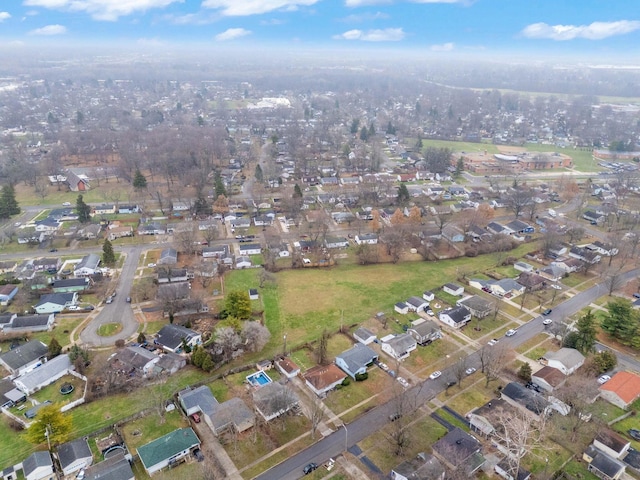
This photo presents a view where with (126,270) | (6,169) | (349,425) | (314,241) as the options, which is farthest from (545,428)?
(6,169)

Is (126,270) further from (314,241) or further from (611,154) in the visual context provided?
(611,154)

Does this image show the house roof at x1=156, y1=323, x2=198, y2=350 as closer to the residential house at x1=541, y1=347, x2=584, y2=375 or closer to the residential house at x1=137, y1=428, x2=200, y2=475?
the residential house at x1=137, y1=428, x2=200, y2=475

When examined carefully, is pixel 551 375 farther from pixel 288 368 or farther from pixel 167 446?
pixel 167 446

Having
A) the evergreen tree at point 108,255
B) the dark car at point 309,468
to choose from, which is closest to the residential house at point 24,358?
the evergreen tree at point 108,255

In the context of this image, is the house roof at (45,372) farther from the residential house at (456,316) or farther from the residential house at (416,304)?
the residential house at (456,316)

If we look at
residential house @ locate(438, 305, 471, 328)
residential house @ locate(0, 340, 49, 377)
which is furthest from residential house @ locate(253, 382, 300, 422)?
residential house @ locate(0, 340, 49, 377)
